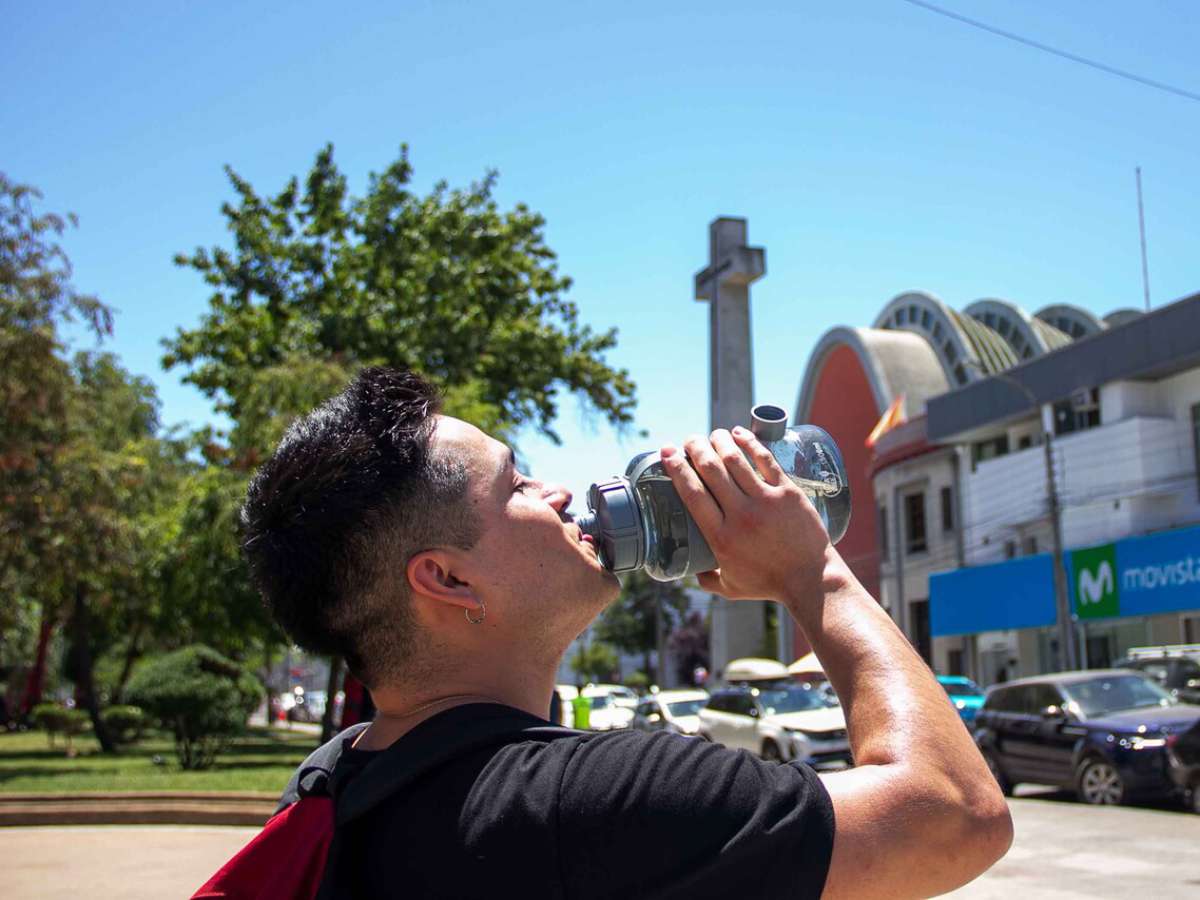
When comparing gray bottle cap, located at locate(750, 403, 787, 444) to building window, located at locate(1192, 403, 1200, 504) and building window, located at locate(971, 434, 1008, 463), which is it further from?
building window, located at locate(971, 434, 1008, 463)

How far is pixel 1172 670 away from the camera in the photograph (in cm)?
2011

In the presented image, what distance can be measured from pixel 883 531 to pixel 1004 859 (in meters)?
36.4

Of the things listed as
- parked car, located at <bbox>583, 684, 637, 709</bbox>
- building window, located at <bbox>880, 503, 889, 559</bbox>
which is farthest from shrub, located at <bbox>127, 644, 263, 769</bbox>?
building window, located at <bbox>880, 503, 889, 559</bbox>

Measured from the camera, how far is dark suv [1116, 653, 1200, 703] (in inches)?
766

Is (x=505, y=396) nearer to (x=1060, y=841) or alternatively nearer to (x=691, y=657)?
(x=1060, y=841)

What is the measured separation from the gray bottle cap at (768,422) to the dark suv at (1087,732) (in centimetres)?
1293

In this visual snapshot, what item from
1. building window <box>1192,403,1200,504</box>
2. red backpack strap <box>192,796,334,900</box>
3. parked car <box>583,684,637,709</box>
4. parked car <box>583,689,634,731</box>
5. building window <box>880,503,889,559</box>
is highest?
building window <box>1192,403,1200,504</box>

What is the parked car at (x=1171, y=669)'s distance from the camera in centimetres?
1950

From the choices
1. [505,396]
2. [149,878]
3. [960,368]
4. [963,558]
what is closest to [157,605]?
[505,396]

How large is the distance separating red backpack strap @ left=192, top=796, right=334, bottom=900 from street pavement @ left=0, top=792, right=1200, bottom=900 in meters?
7.55

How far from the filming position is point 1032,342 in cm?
4788

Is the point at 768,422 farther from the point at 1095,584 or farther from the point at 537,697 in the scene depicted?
the point at 1095,584

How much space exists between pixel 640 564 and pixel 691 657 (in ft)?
275

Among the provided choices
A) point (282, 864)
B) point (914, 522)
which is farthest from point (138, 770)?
point (914, 522)
